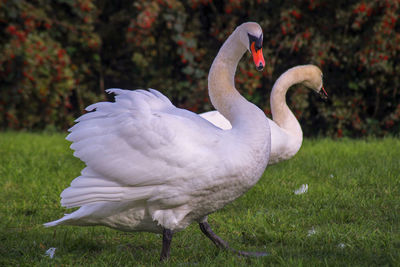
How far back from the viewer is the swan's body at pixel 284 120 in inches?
209

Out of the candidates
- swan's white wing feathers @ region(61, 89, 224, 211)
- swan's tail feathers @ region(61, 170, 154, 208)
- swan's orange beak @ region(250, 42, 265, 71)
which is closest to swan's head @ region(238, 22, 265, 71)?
swan's orange beak @ region(250, 42, 265, 71)

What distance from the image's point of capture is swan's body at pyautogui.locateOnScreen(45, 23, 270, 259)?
3.18 metres

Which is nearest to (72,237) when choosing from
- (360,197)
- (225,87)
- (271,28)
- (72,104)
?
(225,87)

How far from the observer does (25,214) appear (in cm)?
468

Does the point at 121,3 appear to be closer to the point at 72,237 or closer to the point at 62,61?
the point at 62,61

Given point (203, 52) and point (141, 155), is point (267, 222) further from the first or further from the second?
point (203, 52)

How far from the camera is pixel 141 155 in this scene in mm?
3283

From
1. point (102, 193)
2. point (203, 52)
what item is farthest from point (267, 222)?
point (203, 52)

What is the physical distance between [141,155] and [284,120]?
2847 millimetres

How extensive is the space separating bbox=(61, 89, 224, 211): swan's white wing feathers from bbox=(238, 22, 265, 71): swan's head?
1.71ft

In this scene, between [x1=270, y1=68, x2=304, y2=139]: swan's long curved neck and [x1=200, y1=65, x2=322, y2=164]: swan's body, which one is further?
[x1=270, y1=68, x2=304, y2=139]: swan's long curved neck

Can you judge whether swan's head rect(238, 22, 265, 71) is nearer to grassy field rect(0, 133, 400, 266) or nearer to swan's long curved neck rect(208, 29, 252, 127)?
swan's long curved neck rect(208, 29, 252, 127)

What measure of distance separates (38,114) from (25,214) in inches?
183

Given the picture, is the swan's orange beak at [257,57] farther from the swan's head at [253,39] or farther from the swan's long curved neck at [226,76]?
the swan's long curved neck at [226,76]
